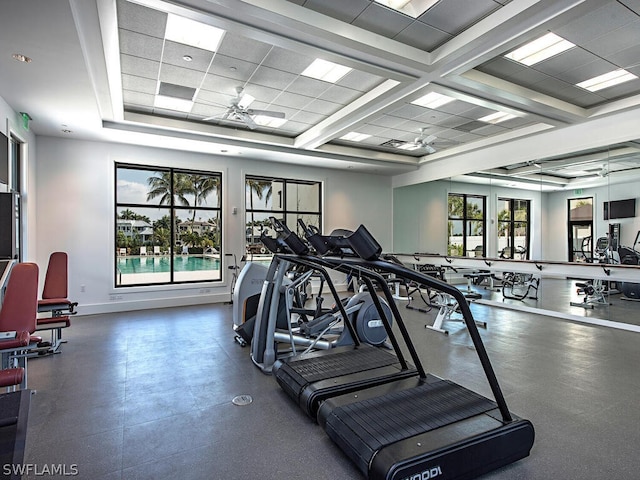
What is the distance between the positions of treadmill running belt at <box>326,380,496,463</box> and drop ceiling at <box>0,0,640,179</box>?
3368 mm

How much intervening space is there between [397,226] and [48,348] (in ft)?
27.5

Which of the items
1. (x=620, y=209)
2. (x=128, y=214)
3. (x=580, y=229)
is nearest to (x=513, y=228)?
(x=580, y=229)

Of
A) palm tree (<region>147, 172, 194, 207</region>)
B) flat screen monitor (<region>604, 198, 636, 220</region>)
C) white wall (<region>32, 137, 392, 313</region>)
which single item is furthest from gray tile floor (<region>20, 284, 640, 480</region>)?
palm tree (<region>147, 172, 194, 207</region>)

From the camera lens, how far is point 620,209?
5.87 metres

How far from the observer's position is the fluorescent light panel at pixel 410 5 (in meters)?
3.43

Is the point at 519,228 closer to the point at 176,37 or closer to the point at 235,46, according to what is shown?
the point at 235,46

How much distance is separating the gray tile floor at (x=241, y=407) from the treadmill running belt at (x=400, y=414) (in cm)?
26

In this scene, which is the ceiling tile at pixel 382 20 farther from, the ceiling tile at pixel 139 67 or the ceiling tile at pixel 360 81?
the ceiling tile at pixel 139 67

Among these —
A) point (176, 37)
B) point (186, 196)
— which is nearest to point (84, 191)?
point (186, 196)

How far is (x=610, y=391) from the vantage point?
3.29 m

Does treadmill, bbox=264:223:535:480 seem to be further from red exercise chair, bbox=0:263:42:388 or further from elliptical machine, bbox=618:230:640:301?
elliptical machine, bbox=618:230:640:301

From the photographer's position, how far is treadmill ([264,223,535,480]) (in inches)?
76.8

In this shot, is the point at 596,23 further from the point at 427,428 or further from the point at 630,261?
the point at 427,428

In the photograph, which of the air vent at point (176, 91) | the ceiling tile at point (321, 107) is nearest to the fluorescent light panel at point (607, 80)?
the ceiling tile at point (321, 107)
